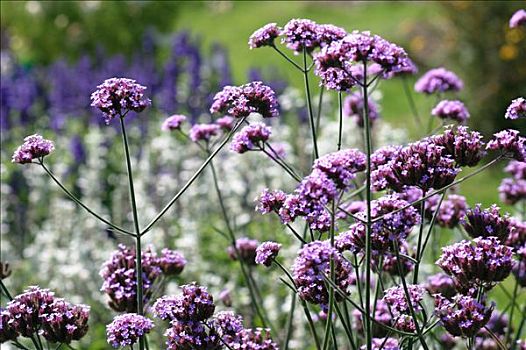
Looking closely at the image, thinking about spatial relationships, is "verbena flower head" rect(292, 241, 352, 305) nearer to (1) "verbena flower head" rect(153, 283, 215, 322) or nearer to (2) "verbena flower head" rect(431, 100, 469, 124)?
(1) "verbena flower head" rect(153, 283, 215, 322)

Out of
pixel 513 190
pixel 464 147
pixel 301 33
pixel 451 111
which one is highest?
pixel 451 111

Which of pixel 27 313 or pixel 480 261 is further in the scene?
pixel 27 313

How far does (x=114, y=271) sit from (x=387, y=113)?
909 cm

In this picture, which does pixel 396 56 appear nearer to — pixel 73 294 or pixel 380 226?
pixel 380 226

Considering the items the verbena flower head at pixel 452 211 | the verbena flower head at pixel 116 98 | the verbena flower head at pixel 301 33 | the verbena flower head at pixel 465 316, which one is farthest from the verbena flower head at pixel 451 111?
the verbena flower head at pixel 116 98

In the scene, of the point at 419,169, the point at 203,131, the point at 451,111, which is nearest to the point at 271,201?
the point at 419,169

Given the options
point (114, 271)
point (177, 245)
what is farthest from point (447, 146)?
point (177, 245)

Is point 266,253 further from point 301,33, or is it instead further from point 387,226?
point 301,33

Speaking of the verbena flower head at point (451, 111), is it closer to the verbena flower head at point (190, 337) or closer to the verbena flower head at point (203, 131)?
the verbena flower head at point (203, 131)

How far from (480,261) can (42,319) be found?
106 centimetres

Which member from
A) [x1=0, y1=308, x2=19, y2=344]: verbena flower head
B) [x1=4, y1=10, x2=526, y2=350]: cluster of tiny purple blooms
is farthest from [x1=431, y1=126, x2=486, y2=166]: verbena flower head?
[x1=0, y1=308, x2=19, y2=344]: verbena flower head

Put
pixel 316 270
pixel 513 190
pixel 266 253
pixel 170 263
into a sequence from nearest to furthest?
pixel 316 270, pixel 266 253, pixel 170 263, pixel 513 190

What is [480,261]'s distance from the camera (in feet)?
6.88

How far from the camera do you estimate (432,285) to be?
292cm
